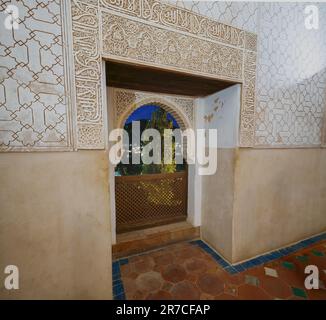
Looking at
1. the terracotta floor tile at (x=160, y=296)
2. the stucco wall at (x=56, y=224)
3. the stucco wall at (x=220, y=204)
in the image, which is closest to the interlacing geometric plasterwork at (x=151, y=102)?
the stucco wall at (x=220, y=204)

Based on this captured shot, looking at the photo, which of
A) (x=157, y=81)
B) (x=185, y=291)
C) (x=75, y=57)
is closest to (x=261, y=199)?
(x=185, y=291)

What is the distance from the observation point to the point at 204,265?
2502 millimetres

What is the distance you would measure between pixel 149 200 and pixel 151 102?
1.83 m

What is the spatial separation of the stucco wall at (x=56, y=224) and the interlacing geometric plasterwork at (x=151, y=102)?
127cm

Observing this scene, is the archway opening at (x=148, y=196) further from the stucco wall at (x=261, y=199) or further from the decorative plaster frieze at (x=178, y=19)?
the decorative plaster frieze at (x=178, y=19)

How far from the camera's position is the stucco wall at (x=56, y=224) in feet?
4.54

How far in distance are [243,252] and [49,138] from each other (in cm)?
296

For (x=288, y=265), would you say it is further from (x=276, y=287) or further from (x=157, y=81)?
(x=157, y=81)

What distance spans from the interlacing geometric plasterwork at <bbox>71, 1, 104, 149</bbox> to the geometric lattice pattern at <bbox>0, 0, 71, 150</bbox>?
0.12 meters

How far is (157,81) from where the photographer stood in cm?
225

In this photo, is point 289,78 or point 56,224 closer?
point 56,224

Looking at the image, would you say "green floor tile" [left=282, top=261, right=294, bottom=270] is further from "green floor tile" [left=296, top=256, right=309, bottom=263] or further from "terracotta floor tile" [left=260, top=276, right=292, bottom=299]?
"terracotta floor tile" [left=260, top=276, right=292, bottom=299]

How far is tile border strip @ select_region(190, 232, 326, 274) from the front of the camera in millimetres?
2439

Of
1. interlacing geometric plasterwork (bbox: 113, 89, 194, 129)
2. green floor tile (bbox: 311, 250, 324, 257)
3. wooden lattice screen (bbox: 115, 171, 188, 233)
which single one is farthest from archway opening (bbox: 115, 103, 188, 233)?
green floor tile (bbox: 311, 250, 324, 257)
